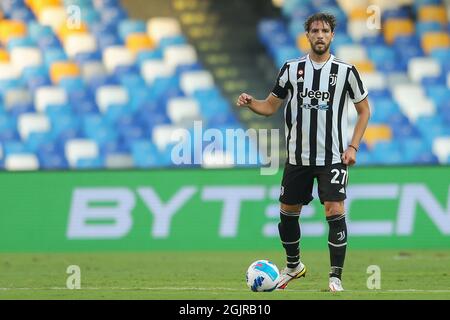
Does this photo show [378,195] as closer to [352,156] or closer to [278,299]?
[352,156]

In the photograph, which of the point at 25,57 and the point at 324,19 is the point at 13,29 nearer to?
the point at 25,57

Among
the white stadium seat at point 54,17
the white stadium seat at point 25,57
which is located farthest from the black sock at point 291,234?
the white stadium seat at point 54,17

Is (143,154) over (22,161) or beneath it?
over

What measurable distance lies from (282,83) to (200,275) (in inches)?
83.9

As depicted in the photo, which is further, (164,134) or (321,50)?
(164,134)

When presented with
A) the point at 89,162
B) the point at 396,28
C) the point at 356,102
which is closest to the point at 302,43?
the point at 396,28

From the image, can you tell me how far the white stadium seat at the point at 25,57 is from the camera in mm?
15828

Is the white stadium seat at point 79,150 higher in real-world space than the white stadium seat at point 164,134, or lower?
lower

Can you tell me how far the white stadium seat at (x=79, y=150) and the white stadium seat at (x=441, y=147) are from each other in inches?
163

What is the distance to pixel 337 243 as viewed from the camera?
7.91 m

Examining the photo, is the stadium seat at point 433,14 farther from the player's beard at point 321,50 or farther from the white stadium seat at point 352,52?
the player's beard at point 321,50

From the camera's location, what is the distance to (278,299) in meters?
7.28

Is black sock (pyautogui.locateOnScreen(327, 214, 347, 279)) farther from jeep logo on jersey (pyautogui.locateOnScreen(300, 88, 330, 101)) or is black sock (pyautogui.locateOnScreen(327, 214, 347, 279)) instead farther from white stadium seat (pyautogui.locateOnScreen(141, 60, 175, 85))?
white stadium seat (pyautogui.locateOnScreen(141, 60, 175, 85))
